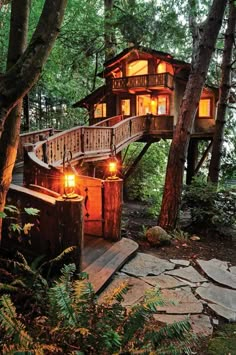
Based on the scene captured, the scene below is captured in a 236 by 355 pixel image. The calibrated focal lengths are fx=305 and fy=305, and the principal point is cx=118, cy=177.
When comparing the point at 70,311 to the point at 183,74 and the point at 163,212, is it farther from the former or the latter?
the point at 183,74

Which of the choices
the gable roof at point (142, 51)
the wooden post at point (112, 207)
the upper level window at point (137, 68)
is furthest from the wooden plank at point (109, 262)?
the upper level window at point (137, 68)

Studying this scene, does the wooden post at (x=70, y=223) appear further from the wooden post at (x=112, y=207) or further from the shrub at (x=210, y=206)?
the shrub at (x=210, y=206)

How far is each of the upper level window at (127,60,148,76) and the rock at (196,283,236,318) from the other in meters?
15.5

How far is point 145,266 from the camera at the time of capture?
543 cm

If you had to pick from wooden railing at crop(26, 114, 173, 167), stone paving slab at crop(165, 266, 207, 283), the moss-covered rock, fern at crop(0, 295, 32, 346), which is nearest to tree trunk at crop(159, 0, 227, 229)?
wooden railing at crop(26, 114, 173, 167)

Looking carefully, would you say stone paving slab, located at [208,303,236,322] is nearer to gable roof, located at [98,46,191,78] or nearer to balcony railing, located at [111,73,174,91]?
gable roof, located at [98,46,191,78]

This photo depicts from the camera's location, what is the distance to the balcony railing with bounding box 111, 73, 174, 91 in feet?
52.4

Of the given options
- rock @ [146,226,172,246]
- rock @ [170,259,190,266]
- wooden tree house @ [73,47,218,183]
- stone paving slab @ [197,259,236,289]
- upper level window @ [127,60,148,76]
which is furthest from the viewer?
upper level window @ [127,60,148,76]

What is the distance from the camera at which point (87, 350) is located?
104 inches

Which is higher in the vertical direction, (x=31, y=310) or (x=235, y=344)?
(x=31, y=310)

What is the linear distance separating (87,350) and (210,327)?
1747 mm

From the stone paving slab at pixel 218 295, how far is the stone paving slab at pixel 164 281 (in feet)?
1.09

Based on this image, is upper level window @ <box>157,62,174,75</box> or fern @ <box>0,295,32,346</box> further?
Result: upper level window @ <box>157,62,174,75</box>

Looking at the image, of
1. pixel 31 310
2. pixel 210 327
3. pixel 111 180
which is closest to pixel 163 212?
pixel 111 180
